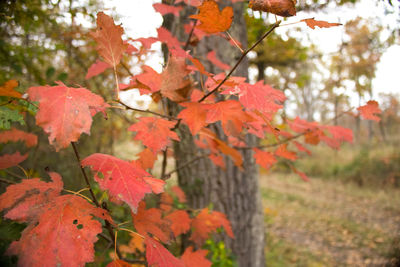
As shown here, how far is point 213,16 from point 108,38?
343 mm

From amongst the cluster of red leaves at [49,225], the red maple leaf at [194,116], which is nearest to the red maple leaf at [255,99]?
the red maple leaf at [194,116]

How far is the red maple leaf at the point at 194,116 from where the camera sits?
0.85 meters

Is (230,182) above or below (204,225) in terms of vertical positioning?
above

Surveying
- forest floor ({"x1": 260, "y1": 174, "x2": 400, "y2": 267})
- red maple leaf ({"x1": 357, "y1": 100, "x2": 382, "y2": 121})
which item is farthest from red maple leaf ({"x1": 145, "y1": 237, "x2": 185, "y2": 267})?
forest floor ({"x1": 260, "y1": 174, "x2": 400, "y2": 267})

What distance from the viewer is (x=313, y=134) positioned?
1.39 metres

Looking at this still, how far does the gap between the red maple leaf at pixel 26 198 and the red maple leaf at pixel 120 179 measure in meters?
0.14

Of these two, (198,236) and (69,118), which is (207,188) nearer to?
(198,236)

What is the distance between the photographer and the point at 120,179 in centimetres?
67

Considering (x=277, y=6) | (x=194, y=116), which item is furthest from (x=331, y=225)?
(x=277, y=6)

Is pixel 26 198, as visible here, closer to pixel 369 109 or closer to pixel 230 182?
pixel 369 109

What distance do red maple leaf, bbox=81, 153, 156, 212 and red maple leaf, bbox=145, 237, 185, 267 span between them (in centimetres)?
21

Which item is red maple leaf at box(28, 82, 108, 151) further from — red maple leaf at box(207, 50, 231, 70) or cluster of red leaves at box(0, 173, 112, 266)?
red maple leaf at box(207, 50, 231, 70)

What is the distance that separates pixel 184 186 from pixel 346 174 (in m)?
9.47

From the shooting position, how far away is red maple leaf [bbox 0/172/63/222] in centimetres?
65
